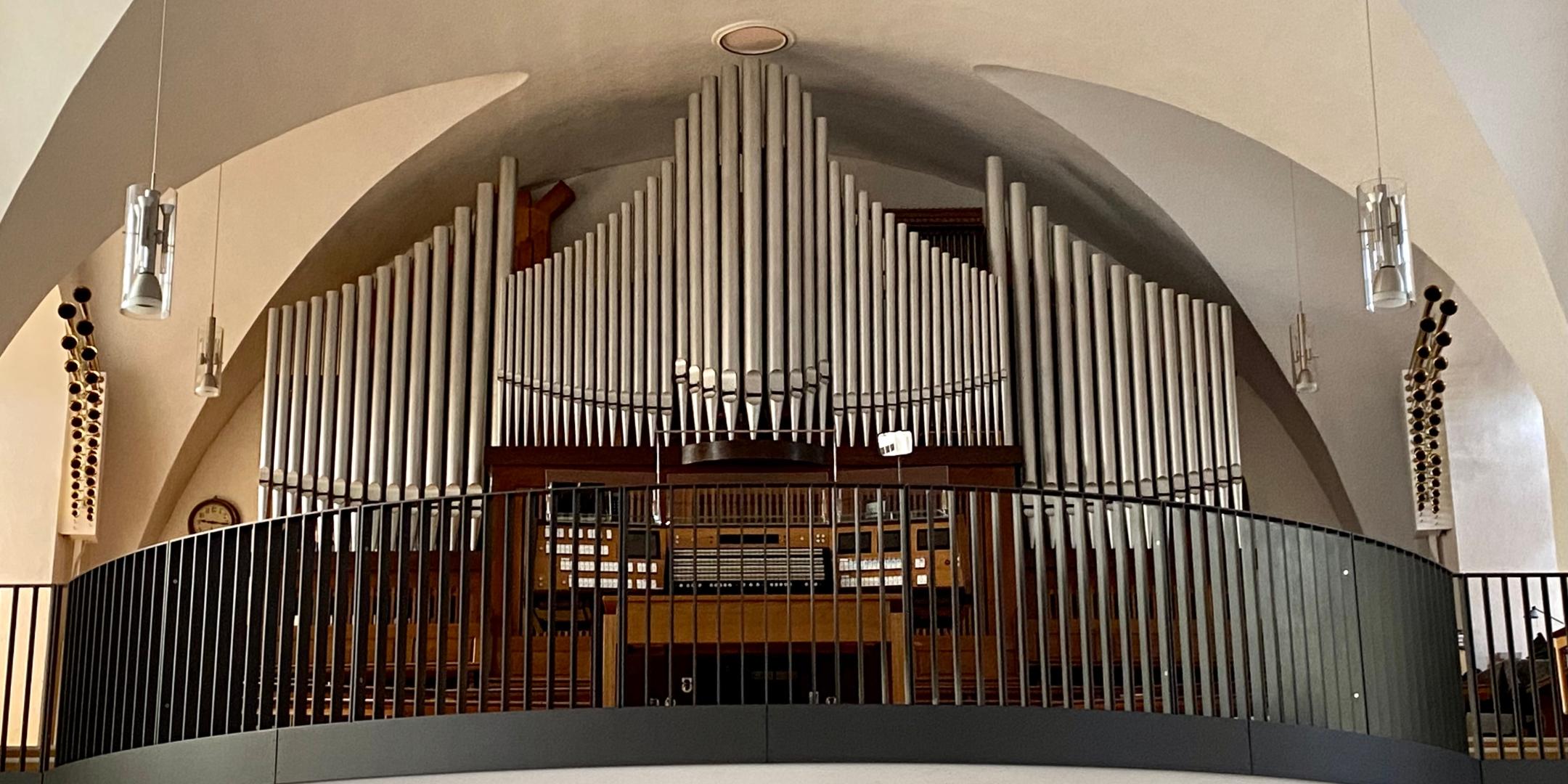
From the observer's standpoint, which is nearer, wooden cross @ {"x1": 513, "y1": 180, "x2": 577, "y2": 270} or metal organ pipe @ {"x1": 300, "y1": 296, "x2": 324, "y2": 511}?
metal organ pipe @ {"x1": 300, "y1": 296, "x2": 324, "y2": 511}

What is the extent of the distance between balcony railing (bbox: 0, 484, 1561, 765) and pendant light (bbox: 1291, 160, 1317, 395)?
2189 mm

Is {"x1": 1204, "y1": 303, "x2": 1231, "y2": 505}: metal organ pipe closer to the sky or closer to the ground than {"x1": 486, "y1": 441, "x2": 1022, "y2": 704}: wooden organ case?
closer to the sky

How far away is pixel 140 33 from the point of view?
9.57 m

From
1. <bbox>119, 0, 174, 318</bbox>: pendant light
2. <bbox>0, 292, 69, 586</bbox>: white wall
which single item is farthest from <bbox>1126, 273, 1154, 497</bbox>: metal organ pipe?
<bbox>0, 292, 69, 586</bbox>: white wall

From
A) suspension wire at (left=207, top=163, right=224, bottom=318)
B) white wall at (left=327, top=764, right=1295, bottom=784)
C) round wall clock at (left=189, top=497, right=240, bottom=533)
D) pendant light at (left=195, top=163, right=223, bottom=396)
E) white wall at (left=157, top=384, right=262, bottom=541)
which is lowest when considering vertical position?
white wall at (left=327, top=764, right=1295, bottom=784)

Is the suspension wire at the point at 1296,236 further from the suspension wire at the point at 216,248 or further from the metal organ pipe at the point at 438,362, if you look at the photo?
the suspension wire at the point at 216,248

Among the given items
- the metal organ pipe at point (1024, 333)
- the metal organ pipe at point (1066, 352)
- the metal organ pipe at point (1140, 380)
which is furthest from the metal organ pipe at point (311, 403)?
the metal organ pipe at point (1140, 380)

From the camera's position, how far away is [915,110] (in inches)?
516

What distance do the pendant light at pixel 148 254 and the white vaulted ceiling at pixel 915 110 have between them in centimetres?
155

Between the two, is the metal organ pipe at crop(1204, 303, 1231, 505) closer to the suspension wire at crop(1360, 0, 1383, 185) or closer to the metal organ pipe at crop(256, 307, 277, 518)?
the suspension wire at crop(1360, 0, 1383, 185)

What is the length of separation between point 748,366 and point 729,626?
297 cm

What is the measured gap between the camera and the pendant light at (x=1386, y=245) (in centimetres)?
860

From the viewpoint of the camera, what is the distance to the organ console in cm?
1175

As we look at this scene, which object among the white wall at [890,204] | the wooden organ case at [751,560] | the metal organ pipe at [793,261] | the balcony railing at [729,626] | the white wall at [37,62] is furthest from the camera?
the white wall at [890,204]
